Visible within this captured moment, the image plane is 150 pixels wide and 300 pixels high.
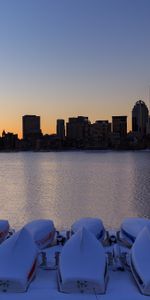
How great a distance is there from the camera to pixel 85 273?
36.1 feet

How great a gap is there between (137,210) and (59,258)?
2866 centimetres

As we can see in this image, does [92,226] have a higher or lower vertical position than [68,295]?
higher

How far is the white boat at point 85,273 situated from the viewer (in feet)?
A: 35.5

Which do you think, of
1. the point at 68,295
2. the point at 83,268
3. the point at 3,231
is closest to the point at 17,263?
the point at 68,295

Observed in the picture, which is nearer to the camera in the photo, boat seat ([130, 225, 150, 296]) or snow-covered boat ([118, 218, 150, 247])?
boat seat ([130, 225, 150, 296])

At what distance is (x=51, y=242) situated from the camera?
16.1 metres

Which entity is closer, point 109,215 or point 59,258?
point 59,258

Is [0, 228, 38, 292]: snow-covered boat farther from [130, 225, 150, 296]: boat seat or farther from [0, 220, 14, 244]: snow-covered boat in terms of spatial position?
[0, 220, 14, 244]: snow-covered boat

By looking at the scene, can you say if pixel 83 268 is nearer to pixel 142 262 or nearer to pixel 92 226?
pixel 142 262

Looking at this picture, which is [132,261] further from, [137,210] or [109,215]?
[137,210]

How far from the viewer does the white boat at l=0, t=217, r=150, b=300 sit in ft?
35.5

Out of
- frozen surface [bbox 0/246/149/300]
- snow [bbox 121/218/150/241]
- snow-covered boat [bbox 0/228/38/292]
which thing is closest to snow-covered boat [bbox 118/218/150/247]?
snow [bbox 121/218/150/241]

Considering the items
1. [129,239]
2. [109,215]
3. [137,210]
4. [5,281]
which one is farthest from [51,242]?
[137,210]

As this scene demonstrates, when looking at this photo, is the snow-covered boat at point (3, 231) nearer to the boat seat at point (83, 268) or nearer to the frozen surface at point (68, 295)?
the frozen surface at point (68, 295)
